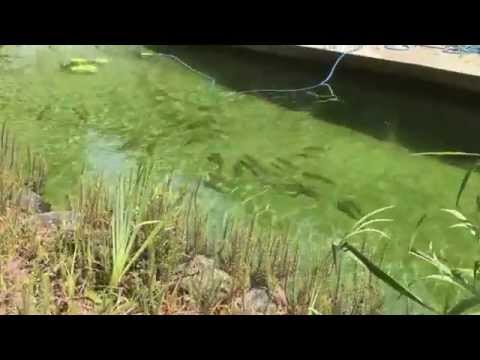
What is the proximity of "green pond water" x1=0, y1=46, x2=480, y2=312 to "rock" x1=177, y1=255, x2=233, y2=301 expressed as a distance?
52 cm

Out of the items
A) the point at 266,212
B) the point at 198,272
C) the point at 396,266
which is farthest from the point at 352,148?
the point at 198,272

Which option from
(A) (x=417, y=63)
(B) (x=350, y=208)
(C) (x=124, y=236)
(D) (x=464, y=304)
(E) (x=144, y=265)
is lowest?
(B) (x=350, y=208)

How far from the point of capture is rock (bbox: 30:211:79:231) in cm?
244

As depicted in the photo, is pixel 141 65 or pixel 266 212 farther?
pixel 141 65

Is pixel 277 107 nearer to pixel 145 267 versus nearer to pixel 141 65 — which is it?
pixel 141 65

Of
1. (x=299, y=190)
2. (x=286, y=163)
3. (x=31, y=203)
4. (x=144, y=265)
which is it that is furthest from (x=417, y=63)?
(x=144, y=265)

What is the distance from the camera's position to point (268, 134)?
4402 mm

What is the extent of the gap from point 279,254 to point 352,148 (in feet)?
6.33

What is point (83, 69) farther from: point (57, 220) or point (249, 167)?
point (57, 220)

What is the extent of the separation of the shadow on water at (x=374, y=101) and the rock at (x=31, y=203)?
230 centimetres

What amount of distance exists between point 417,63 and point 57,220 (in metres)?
2.96

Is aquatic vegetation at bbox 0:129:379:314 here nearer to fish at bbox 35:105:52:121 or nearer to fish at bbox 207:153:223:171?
fish at bbox 207:153:223:171
